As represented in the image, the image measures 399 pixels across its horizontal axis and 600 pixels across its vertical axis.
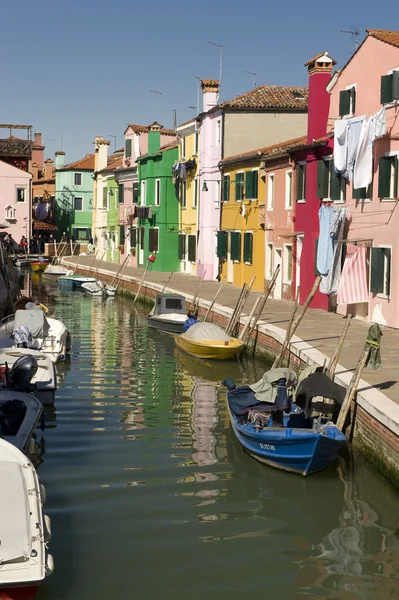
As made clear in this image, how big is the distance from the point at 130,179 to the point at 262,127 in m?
19.9

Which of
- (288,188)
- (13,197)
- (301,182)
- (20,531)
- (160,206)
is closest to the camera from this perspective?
(20,531)

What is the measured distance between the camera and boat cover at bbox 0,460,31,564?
8.07m

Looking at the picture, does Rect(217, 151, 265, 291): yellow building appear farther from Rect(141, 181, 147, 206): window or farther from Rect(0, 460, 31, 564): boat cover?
Rect(0, 460, 31, 564): boat cover

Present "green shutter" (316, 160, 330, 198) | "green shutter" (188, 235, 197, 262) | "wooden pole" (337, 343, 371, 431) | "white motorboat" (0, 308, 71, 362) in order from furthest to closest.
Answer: "green shutter" (188, 235, 197, 262), "green shutter" (316, 160, 330, 198), "white motorboat" (0, 308, 71, 362), "wooden pole" (337, 343, 371, 431)

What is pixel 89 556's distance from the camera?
10.1 m

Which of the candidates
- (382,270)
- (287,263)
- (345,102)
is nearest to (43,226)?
(287,263)

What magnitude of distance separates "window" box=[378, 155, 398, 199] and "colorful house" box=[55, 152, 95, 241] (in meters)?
54.5

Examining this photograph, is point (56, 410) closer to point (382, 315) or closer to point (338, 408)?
point (338, 408)

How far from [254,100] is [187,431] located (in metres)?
26.5

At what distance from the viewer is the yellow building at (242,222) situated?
35656mm

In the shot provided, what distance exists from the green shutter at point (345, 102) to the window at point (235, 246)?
41.6 ft

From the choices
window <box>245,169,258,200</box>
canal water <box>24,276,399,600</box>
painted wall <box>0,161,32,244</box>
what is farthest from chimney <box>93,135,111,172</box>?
canal water <box>24,276,399,600</box>

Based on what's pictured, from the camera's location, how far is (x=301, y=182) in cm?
3005

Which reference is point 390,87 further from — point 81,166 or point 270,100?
point 81,166
